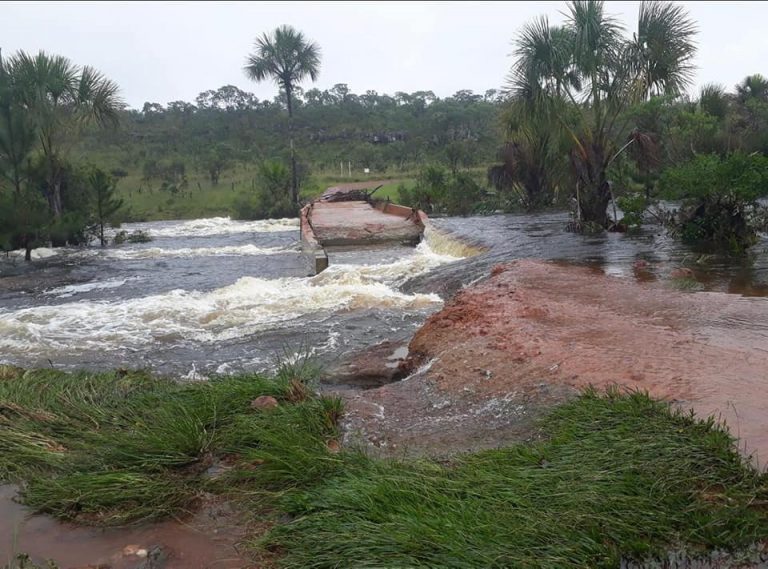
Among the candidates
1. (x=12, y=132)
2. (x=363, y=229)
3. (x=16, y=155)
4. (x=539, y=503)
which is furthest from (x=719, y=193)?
(x=16, y=155)

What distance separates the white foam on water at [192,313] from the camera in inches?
348

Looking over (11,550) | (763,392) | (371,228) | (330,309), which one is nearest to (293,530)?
(11,550)

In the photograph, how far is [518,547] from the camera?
2.49 meters

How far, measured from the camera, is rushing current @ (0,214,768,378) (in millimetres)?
8062

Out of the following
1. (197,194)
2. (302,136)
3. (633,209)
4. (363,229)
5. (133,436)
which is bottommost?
(133,436)

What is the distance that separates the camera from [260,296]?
11359mm

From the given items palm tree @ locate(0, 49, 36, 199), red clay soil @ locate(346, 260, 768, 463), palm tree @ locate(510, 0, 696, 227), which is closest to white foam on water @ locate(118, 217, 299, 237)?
palm tree @ locate(0, 49, 36, 199)

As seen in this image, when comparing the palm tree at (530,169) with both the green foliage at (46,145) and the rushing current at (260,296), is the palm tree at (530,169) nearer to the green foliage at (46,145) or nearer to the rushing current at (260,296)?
the rushing current at (260,296)

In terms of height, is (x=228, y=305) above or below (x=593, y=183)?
below

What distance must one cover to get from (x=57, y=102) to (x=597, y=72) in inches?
678

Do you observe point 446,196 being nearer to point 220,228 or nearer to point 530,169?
point 530,169

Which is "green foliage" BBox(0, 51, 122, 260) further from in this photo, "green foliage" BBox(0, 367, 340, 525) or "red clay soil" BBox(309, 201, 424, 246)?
"green foliage" BBox(0, 367, 340, 525)

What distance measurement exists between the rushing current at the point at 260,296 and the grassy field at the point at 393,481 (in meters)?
2.29

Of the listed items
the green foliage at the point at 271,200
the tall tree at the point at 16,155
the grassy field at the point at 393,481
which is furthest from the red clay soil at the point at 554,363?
the green foliage at the point at 271,200
